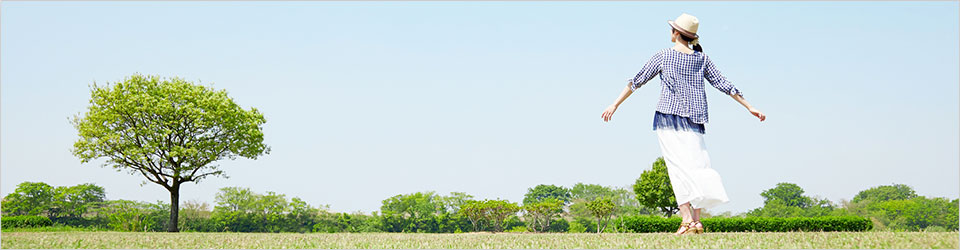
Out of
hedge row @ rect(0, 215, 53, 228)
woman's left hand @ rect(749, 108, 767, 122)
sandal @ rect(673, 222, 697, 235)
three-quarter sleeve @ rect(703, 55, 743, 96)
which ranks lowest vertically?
sandal @ rect(673, 222, 697, 235)

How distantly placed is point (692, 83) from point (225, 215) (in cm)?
2724

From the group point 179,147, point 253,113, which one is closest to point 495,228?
point 253,113

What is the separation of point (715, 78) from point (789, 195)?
48.6 meters

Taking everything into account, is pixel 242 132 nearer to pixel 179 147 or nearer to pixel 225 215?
pixel 179 147

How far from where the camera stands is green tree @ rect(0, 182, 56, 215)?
30.5 metres

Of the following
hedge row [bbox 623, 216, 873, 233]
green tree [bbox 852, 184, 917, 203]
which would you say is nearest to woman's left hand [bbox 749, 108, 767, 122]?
hedge row [bbox 623, 216, 873, 233]

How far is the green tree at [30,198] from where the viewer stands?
100 ft

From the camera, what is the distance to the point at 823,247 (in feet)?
14.9

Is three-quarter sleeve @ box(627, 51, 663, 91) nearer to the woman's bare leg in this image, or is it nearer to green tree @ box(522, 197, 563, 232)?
the woman's bare leg

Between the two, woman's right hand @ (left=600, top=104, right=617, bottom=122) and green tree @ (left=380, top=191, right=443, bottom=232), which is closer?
woman's right hand @ (left=600, top=104, right=617, bottom=122)

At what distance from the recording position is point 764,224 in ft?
51.3

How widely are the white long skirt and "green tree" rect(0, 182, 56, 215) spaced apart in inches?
1312

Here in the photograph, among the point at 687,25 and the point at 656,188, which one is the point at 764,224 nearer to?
the point at 656,188

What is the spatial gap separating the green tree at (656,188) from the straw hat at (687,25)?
15.6 meters
